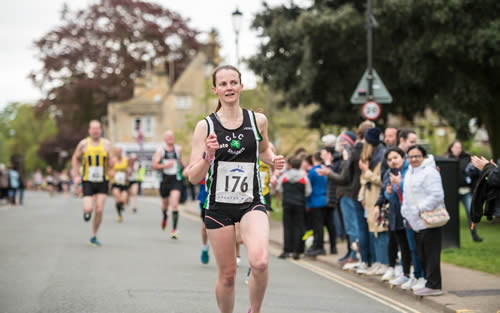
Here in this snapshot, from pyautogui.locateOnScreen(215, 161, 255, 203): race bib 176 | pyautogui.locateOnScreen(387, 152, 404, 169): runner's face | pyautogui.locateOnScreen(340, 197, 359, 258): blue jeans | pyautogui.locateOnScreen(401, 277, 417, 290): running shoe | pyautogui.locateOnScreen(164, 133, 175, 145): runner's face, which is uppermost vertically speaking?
pyautogui.locateOnScreen(164, 133, 175, 145): runner's face

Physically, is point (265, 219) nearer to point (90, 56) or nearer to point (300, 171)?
point (300, 171)

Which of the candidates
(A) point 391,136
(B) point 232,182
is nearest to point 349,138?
(A) point 391,136

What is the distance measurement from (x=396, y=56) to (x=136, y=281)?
12807 millimetres

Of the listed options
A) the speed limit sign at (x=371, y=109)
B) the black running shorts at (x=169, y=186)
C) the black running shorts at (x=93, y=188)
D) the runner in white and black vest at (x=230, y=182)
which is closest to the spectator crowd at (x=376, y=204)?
the runner in white and black vest at (x=230, y=182)

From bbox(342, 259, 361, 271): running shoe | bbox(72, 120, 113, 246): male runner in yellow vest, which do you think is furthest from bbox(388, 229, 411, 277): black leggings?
bbox(72, 120, 113, 246): male runner in yellow vest

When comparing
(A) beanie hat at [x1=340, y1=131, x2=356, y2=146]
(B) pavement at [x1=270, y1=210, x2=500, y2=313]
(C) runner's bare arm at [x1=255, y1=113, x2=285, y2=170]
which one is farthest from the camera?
(A) beanie hat at [x1=340, y1=131, x2=356, y2=146]

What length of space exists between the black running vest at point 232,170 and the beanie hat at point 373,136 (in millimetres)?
4439

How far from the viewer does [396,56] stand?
19703 millimetres

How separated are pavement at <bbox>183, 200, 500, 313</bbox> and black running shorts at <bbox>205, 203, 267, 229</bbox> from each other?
2.84 meters

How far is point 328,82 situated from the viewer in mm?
21875

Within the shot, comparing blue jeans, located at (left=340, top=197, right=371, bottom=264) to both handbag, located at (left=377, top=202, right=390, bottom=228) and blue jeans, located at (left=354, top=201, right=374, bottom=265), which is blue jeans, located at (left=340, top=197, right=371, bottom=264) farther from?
handbag, located at (left=377, top=202, right=390, bottom=228)

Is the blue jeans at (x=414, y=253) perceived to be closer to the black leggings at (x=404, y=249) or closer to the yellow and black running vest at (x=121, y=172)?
the black leggings at (x=404, y=249)

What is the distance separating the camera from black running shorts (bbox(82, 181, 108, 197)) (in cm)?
1303

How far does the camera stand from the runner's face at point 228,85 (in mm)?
5652
